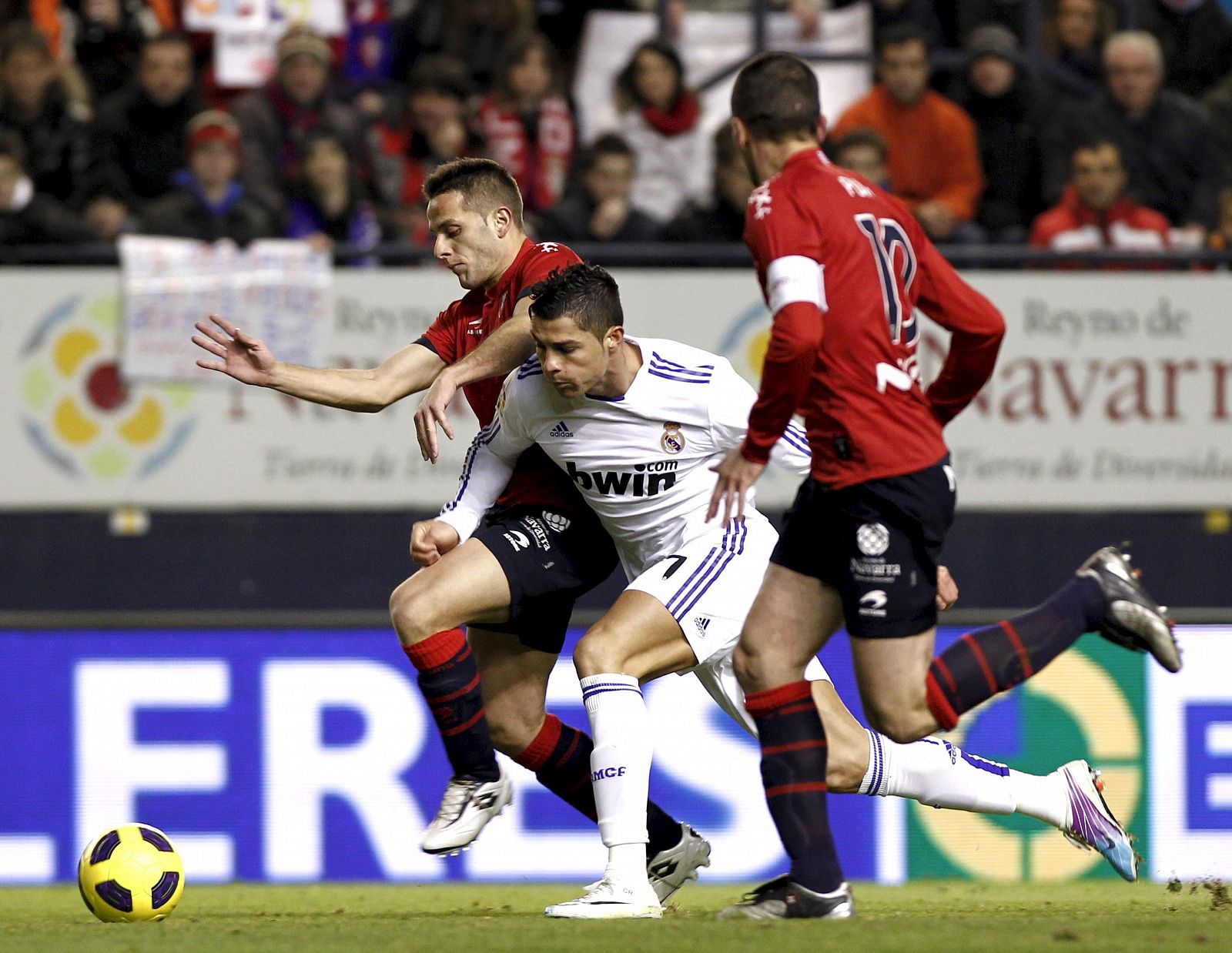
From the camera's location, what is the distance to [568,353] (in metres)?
5.66

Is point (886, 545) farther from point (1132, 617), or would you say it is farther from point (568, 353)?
point (568, 353)

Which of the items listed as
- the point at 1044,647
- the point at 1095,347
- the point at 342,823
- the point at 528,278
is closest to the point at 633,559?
the point at 528,278

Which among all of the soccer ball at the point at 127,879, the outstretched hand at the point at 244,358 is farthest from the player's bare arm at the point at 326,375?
the soccer ball at the point at 127,879

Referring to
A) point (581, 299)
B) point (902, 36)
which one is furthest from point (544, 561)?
point (902, 36)

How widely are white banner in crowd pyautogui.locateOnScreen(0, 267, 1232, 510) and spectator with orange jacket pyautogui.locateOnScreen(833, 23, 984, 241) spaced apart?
801 millimetres

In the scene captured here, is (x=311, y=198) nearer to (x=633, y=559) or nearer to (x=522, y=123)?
(x=522, y=123)

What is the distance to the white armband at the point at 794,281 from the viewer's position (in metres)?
4.85

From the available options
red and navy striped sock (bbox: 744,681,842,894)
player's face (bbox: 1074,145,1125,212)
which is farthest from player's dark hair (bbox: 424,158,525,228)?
player's face (bbox: 1074,145,1125,212)

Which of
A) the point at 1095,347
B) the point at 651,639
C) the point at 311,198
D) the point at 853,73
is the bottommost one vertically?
the point at 651,639

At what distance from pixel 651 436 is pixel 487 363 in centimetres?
56

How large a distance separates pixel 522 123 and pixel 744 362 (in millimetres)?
1997

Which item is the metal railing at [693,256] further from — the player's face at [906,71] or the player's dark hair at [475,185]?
the player's dark hair at [475,185]

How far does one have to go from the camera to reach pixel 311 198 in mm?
10242

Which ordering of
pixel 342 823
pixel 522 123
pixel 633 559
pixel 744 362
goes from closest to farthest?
pixel 633 559 < pixel 342 823 < pixel 744 362 < pixel 522 123
